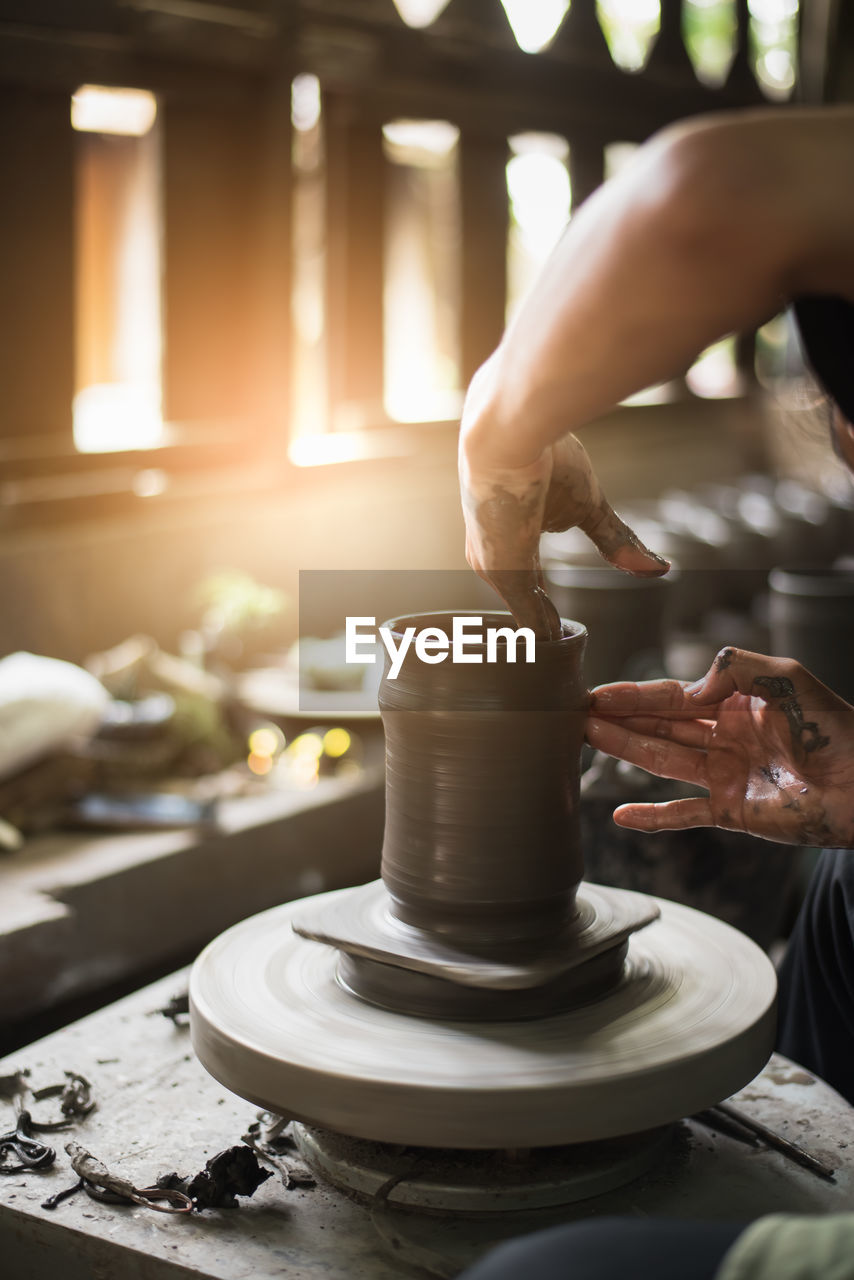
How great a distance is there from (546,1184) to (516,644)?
595 millimetres

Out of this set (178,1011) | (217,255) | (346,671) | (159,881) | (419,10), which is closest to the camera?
(178,1011)

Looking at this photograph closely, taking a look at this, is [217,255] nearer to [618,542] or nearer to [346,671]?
[346,671]

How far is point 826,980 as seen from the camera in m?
1.75

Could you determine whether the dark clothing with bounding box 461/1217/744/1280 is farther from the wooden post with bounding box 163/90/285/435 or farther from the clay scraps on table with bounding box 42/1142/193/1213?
the wooden post with bounding box 163/90/285/435

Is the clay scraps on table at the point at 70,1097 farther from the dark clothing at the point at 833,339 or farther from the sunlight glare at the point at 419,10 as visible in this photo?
the sunlight glare at the point at 419,10

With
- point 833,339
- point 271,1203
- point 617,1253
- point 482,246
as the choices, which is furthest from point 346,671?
point 482,246

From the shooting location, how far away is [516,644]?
1465mm

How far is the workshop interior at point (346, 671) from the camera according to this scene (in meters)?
1.39

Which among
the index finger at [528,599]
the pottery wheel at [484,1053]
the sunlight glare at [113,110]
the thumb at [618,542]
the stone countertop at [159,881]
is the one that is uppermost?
the sunlight glare at [113,110]

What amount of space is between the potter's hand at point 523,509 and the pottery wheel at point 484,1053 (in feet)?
1.48

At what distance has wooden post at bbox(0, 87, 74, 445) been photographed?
3.89m

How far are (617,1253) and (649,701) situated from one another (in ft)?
2.64

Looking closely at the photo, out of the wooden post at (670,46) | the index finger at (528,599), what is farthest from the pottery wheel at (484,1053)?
the wooden post at (670,46)

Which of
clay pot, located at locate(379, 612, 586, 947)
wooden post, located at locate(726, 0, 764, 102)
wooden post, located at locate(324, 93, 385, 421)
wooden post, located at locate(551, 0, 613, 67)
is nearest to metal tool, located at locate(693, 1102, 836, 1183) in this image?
clay pot, located at locate(379, 612, 586, 947)
